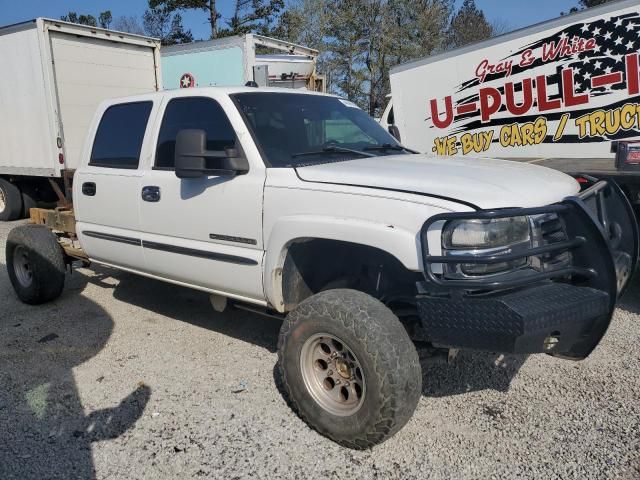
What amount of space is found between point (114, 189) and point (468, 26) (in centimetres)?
4199

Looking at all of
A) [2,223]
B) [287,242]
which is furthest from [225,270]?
[2,223]

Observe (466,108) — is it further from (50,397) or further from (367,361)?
(50,397)

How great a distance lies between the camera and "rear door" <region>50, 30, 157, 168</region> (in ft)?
28.2

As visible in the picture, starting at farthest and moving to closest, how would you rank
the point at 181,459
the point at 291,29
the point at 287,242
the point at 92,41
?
the point at 291,29
the point at 92,41
the point at 287,242
the point at 181,459

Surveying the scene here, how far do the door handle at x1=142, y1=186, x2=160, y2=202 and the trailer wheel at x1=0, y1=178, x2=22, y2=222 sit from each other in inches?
322

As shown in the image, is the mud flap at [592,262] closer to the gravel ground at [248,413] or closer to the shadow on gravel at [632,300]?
the gravel ground at [248,413]

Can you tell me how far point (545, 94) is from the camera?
278 inches

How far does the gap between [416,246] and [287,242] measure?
86cm

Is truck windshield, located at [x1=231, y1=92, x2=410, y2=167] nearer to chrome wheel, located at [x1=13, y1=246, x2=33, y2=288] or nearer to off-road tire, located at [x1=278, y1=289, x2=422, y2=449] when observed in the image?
off-road tire, located at [x1=278, y1=289, x2=422, y2=449]

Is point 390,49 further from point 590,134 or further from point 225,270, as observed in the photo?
point 225,270

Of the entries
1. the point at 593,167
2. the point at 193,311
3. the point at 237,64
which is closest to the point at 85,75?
the point at 237,64

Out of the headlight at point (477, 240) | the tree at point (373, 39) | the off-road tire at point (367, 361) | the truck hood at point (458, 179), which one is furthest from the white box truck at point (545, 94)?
the tree at point (373, 39)

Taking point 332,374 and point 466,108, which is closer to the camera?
point 332,374

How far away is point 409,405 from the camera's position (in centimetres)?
272
